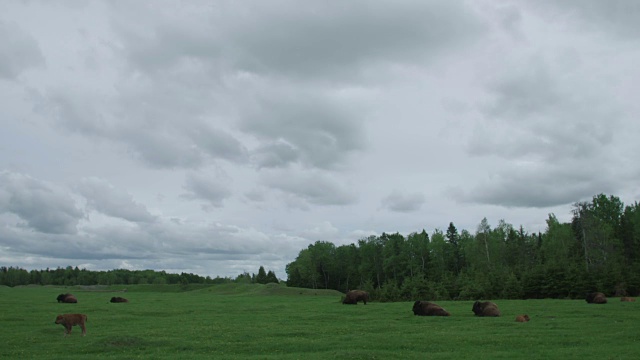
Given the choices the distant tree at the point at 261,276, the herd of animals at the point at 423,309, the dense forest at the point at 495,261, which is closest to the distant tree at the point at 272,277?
the distant tree at the point at 261,276

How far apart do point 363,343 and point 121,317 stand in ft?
77.7

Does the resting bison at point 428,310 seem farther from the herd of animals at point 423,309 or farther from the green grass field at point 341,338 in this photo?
the green grass field at point 341,338

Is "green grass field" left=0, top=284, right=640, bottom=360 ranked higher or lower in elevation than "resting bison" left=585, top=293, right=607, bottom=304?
lower

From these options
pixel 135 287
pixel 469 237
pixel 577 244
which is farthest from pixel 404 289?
pixel 135 287

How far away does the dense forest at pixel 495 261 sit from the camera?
62594mm

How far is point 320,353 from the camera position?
19562mm

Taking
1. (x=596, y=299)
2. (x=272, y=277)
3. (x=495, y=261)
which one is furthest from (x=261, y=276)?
(x=596, y=299)

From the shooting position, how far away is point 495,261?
100500 mm

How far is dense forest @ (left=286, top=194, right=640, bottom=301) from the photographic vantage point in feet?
205

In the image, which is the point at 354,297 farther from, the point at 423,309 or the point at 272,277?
the point at 272,277

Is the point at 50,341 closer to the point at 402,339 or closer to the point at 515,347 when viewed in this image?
the point at 402,339

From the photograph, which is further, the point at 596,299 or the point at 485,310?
the point at 596,299

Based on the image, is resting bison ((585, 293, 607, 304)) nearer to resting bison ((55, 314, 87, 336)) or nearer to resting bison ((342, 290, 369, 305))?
resting bison ((342, 290, 369, 305))

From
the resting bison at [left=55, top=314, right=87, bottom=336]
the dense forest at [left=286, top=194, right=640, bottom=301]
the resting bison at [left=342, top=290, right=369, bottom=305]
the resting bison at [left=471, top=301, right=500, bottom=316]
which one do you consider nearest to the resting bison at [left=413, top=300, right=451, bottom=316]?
the resting bison at [left=471, top=301, right=500, bottom=316]
